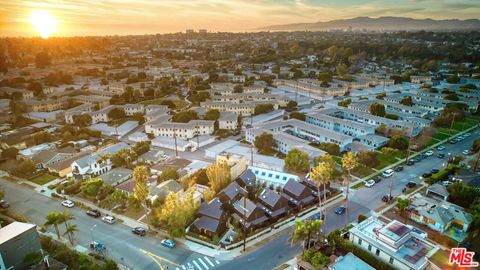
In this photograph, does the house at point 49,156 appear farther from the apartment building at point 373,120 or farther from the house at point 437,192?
the house at point 437,192

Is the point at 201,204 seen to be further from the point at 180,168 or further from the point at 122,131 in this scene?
the point at 122,131

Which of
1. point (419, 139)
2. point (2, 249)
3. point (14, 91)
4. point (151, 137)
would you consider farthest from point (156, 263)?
point (14, 91)

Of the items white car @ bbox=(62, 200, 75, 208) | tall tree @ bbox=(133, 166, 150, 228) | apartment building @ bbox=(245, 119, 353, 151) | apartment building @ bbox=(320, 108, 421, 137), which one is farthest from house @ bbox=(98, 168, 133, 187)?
apartment building @ bbox=(320, 108, 421, 137)

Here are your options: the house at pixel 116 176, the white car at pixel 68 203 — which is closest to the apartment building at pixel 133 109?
the house at pixel 116 176

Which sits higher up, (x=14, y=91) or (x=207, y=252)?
(x=14, y=91)

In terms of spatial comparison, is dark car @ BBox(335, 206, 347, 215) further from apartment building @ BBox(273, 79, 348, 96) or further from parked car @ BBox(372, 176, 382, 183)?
apartment building @ BBox(273, 79, 348, 96)

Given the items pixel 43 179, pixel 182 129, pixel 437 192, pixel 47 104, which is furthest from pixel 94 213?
pixel 47 104
